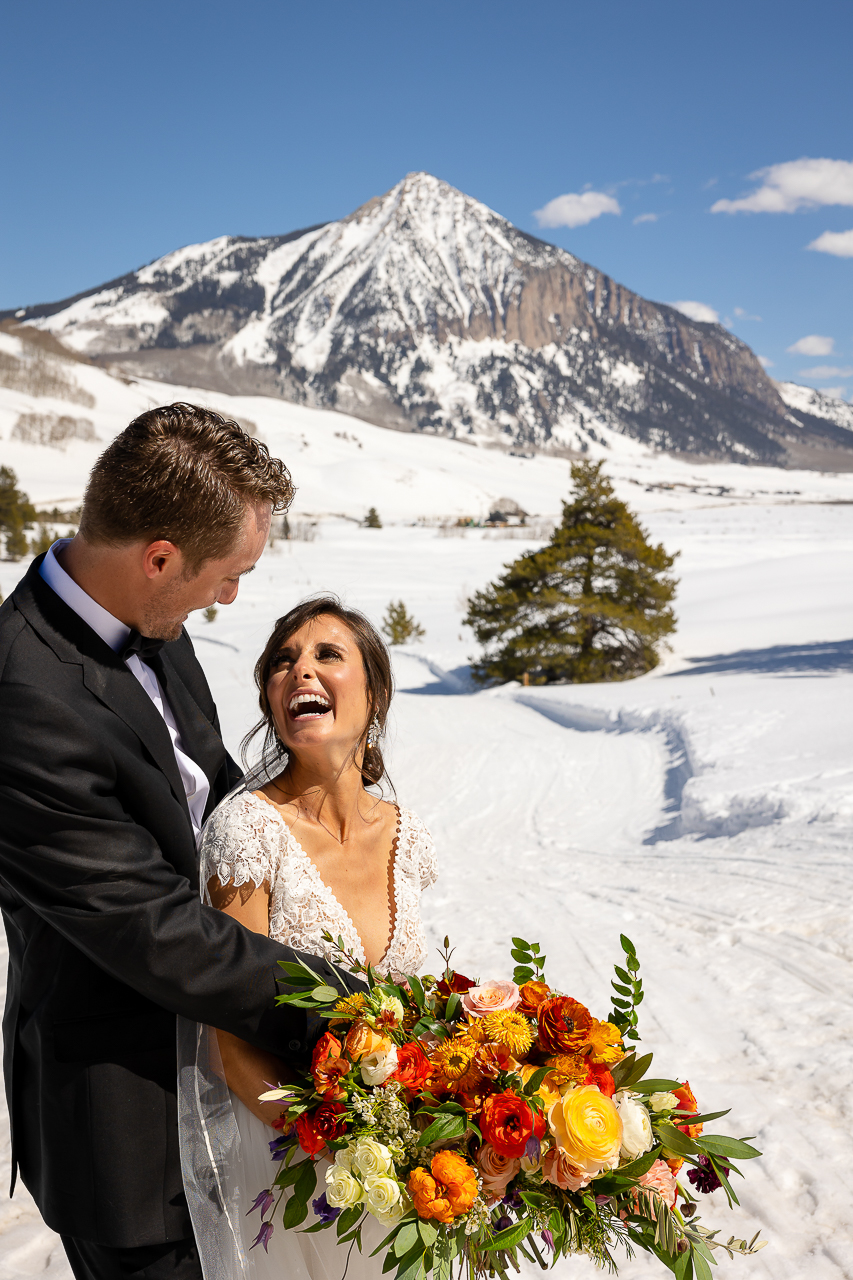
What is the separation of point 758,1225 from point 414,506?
7920 cm

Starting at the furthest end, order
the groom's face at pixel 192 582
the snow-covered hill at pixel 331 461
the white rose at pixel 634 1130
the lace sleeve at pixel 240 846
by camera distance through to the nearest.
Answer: the snow-covered hill at pixel 331 461, the lace sleeve at pixel 240 846, the groom's face at pixel 192 582, the white rose at pixel 634 1130

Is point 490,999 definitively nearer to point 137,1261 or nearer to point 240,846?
point 240,846

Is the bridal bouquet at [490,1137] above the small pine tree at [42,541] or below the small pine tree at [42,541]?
below

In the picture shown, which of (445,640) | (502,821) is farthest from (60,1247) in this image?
(445,640)

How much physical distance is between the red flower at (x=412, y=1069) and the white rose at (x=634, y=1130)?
36 cm

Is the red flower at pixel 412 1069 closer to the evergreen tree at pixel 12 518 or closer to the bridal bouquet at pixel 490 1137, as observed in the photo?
the bridal bouquet at pixel 490 1137

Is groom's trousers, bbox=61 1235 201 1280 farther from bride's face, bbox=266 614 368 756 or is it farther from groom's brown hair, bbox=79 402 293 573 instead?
groom's brown hair, bbox=79 402 293 573

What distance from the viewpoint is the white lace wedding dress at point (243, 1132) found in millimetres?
1835

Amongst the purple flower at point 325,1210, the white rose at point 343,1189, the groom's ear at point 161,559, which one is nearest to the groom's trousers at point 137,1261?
the purple flower at point 325,1210

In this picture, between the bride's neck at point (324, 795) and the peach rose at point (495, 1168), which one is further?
the bride's neck at point (324, 795)

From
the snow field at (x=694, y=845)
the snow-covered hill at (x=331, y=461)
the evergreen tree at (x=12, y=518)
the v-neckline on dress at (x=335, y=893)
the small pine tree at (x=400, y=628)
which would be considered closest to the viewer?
the v-neckline on dress at (x=335, y=893)

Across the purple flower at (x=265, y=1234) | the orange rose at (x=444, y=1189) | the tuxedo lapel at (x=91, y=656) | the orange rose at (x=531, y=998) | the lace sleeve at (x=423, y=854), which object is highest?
the tuxedo lapel at (x=91, y=656)

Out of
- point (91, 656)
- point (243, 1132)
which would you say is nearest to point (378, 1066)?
point (243, 1132)

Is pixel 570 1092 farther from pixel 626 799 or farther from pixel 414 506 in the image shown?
pixel 414 506
